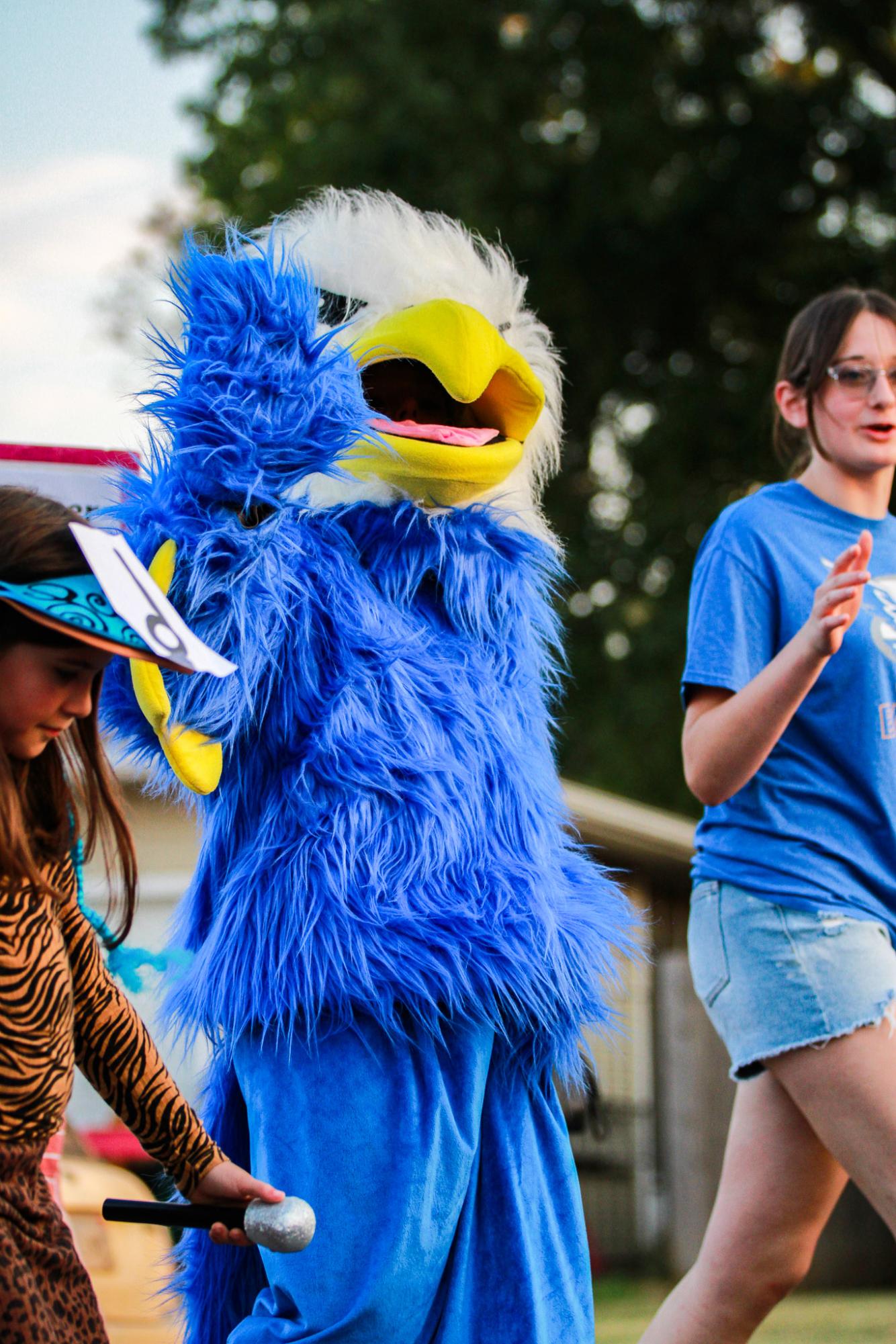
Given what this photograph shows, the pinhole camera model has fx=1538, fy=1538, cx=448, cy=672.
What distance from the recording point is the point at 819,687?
9.04 feet

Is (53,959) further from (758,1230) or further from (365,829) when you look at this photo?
(758,1230)

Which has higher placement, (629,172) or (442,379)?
(629,172)

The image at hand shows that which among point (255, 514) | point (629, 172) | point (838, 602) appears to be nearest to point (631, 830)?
point (629, 172)

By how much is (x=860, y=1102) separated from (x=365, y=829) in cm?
97

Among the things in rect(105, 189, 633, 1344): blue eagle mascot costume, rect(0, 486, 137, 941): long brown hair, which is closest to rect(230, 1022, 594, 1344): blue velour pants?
rect(105, 189, 633, 1344): blue eagle mascot costume

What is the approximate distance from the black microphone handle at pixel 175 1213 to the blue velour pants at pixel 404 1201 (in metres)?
0.25

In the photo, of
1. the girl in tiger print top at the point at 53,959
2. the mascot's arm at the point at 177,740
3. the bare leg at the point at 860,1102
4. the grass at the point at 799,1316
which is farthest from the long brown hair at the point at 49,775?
the grass at the point at 799,1316

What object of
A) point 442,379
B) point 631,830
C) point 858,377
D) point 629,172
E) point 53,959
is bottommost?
point 631,830

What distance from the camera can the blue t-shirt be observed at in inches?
105

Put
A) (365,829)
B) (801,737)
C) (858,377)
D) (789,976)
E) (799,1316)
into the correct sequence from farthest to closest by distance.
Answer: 1. (799,1316)
2. (858,377)
3. (801,737)
4. (789,976)
5. (365,829)

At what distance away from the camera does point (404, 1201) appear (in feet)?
6.98

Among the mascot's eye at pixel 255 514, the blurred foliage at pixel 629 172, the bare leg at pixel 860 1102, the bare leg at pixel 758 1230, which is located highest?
the blurred foliage at pixel 629 172

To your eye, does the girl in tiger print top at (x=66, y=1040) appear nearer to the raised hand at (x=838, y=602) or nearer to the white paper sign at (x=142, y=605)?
the white paper sign at (x=142, y=605)

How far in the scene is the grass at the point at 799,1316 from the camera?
6340 mm
